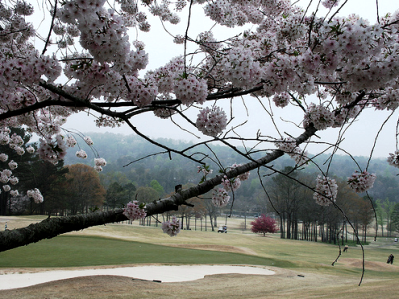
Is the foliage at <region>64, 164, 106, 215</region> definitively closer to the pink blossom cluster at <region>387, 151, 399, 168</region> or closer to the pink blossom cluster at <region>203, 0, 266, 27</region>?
the pink blossom cluster at <region>203, 0, 266, 27</region>

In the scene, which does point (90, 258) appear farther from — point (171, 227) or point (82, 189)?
point (82, 189)

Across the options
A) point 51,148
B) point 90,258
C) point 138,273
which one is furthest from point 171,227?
point 90,258

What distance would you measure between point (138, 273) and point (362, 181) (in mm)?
8383

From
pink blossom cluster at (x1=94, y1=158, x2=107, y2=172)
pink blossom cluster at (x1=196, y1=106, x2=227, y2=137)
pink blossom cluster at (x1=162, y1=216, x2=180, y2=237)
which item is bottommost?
pink blossom cluster at (x1=162, y1=216, x2=180, y2=237)

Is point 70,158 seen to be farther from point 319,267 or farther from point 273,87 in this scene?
point 273,87

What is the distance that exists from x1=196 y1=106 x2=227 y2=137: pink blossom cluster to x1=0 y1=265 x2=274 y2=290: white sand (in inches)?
288

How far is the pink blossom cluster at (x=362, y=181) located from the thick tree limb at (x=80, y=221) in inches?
25.4

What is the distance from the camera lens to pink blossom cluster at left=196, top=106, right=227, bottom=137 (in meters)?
1.88

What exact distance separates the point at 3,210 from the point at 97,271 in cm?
3182

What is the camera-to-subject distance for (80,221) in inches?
93.7

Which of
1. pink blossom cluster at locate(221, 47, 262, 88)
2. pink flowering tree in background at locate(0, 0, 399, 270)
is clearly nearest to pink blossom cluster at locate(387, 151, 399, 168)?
pink flowering tree in background at locate(0, 0, 399, 270)

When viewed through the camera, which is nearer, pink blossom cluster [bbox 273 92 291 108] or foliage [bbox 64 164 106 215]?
pink blossom cluster [bbox 273 92 291 108]

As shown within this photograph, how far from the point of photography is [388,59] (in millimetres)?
1611

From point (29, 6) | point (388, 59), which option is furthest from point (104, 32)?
point (29, 6)
